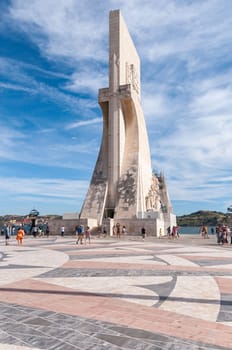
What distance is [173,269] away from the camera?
8.05 meters

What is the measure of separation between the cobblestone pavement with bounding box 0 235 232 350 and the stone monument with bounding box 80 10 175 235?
65.5ft

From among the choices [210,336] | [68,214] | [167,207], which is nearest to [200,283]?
[210,336]

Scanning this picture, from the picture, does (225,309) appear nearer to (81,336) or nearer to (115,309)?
(115,309)

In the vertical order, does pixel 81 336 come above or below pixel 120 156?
below

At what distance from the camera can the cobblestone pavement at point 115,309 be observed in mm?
3453

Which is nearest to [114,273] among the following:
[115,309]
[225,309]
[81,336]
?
[115,309]

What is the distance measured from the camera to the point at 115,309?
179 inches

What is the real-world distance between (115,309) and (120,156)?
83.3ft

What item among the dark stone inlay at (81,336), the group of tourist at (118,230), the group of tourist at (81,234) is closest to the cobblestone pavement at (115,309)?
the dark stone inlay at (81,336)

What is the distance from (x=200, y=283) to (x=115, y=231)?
62.2 ft

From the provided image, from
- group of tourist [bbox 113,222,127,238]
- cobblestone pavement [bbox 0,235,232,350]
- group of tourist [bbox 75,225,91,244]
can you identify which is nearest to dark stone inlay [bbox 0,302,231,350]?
cobblestone pavement [bbox 0,235,232,350]

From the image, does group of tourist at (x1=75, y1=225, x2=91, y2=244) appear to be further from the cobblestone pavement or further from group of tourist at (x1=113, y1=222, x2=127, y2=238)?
the cobblestone pavement

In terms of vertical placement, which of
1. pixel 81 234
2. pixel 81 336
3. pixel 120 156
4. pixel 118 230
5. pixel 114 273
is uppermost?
pixel 120 156

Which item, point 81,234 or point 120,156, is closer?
point 81,234
